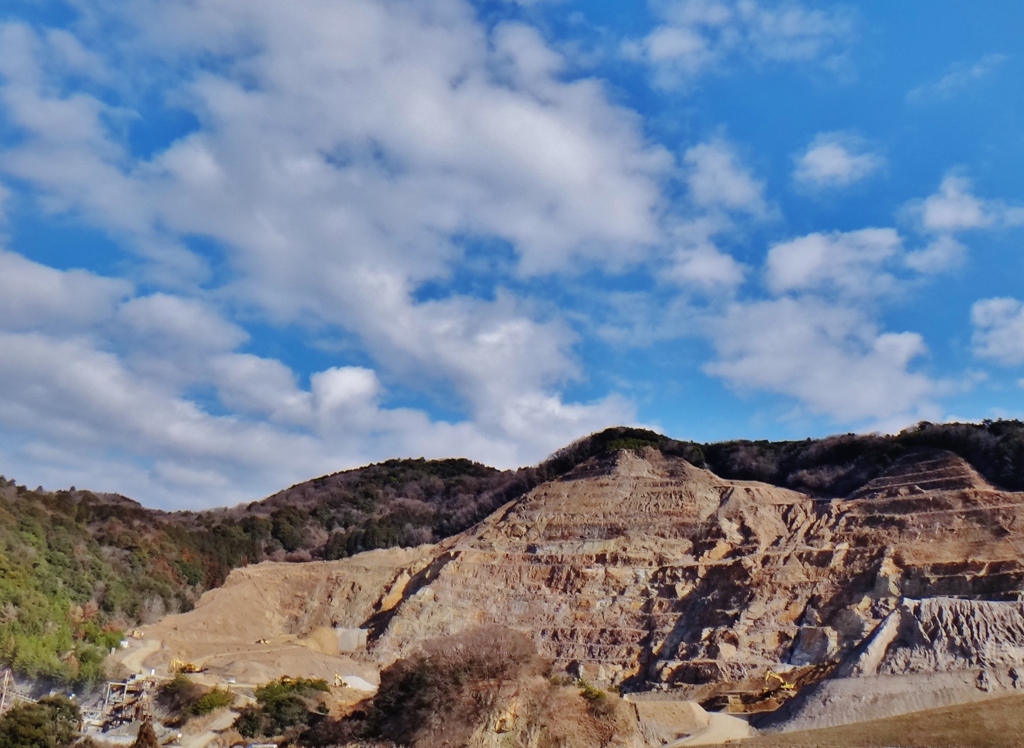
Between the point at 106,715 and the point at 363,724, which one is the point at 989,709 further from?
the point at 106,715

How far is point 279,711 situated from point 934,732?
1062 inches

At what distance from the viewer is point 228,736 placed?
41.5 meters

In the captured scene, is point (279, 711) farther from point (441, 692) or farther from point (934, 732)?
point (934, 732)

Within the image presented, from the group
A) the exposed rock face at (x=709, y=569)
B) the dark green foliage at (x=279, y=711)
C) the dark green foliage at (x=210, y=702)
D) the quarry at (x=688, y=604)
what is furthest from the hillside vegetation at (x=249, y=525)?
the dark green foliage at (x=279, y=711)

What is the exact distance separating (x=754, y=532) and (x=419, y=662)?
3088cm

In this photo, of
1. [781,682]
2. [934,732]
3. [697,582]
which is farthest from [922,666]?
[697,582]

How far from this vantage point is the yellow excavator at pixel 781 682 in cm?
4414

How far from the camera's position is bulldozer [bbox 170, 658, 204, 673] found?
49.9m

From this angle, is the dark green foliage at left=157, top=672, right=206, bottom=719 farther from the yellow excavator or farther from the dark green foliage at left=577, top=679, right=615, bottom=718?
the yellow excavator

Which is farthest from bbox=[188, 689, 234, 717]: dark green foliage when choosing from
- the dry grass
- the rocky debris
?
the rocky debris

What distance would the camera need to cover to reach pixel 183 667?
164 ft

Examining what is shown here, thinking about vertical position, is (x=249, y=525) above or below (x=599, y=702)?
above

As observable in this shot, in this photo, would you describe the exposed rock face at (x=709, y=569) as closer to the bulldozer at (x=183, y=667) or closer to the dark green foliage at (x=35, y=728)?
the bulldozer at (x=183, y=667)

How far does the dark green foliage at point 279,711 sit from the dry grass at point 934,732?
63.3 ft
